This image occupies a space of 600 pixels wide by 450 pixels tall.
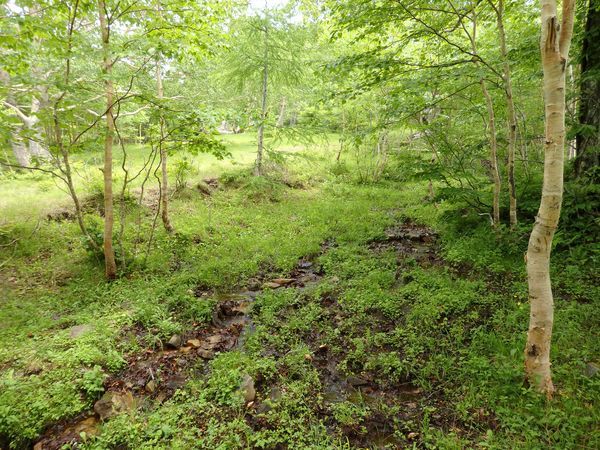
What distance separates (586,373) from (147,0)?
9.33 metres

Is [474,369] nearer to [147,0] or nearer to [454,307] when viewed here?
[454,307]

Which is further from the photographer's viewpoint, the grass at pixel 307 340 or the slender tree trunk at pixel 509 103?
the slender tree trunk at pixel 509 103

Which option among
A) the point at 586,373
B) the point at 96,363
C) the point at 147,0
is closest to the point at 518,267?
the point at 586,373

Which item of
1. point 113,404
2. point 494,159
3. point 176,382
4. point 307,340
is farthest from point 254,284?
point 494,159

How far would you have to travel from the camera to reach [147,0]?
21.0ft

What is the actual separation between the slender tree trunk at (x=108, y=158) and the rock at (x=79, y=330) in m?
1.79

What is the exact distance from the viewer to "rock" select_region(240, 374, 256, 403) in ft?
13.0

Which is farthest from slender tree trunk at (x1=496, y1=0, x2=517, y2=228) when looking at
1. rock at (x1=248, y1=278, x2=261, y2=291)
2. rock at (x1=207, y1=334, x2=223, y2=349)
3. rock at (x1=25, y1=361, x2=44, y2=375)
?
rock at (x1=25, y1=361, x2=44, y2=375)

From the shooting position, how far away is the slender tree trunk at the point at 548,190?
8.69 feet

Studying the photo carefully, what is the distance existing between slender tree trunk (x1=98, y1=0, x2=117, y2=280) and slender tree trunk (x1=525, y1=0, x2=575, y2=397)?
6.14m

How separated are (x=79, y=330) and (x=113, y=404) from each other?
5.45 ft

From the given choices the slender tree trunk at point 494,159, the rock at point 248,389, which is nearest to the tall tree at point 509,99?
the slender tree trunk at point 494,159

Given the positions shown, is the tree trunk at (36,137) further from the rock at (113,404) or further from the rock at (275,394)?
the rock at (275,394)

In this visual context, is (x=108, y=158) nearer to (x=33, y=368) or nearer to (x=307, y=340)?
(x=33, y=368)
